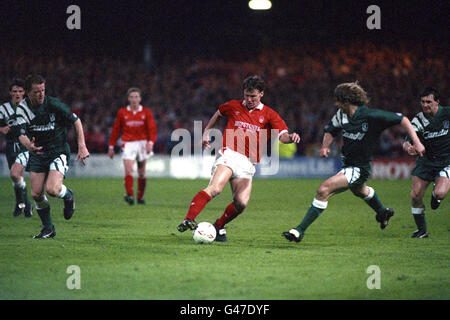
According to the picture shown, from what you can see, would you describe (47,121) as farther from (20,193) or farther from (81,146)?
(20,193)

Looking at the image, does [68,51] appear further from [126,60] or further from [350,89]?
[350,89]

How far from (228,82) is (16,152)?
2007cm

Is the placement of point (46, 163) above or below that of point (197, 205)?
above

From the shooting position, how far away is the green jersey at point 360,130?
8.08 meters

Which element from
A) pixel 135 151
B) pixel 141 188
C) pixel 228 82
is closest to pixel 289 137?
pixel 141 188

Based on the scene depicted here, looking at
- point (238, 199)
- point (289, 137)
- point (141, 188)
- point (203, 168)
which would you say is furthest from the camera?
point (203, 168)

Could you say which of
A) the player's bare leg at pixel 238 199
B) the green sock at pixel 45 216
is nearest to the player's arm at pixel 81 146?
the green sock at pixel 45 216

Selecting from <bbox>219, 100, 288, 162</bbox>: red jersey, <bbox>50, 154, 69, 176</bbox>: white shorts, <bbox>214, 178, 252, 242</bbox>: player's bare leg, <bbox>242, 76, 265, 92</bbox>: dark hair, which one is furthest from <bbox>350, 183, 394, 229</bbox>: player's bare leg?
<bbox>50, 154, 69, 176</bbox>: white shorts

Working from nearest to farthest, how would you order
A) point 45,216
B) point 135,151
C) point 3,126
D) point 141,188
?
point 45,216, point 3,126, point 141,188, point 135,151

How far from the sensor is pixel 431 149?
368 inches

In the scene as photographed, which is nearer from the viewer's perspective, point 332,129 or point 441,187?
point 332,129

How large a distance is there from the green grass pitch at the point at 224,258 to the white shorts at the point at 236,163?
91 centimetres
